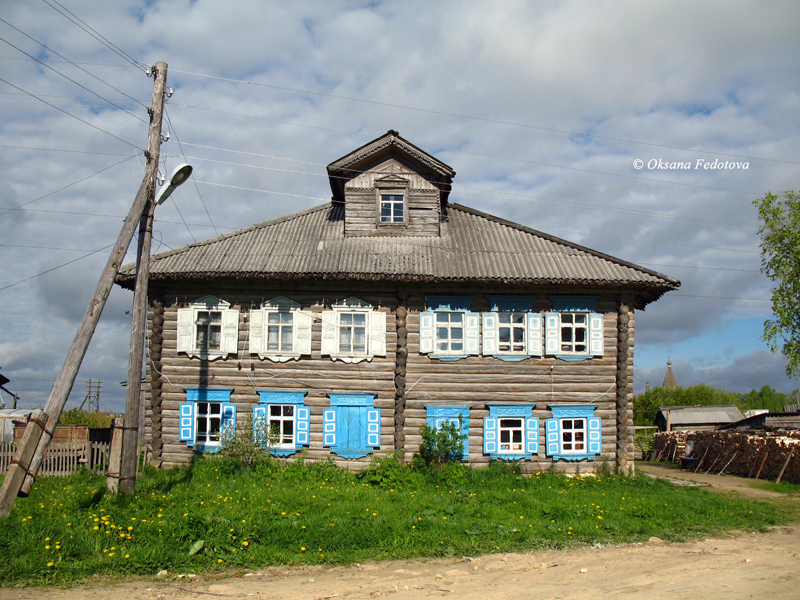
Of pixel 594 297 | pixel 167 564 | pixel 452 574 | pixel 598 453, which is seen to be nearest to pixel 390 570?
pixel 452 574

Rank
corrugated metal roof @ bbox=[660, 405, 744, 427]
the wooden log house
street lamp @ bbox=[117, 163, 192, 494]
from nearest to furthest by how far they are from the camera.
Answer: street lamp @ bbox=[117, 163, 192, 494]
the wooden log house
corrugated metal roof @ bbox=[660, 405, 744, 427]

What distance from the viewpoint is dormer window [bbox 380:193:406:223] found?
1784cm

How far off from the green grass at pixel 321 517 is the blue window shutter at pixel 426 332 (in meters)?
3.31

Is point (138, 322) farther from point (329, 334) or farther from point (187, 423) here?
point (329, 334)

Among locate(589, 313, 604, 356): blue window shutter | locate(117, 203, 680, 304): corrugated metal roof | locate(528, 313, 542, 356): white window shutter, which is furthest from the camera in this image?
locate(589, 313, 604, 356): blue window shutter

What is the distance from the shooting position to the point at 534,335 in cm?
1596

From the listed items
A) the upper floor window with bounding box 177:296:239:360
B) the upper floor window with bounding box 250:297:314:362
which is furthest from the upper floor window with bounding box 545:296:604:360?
the upper floor window with bounding box 177:296:239:360

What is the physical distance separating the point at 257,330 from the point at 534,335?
8.10 m

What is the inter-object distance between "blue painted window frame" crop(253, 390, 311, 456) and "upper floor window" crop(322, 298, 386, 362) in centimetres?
156

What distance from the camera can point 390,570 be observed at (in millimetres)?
7840

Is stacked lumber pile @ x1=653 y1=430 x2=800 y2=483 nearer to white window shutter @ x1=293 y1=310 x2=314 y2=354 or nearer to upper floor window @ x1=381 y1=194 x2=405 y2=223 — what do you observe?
upper floor window @ x1=381 y1=194 x2=405 y2=223

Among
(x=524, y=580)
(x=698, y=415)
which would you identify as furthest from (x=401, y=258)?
(x=698, y=415)

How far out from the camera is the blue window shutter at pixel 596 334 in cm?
1603

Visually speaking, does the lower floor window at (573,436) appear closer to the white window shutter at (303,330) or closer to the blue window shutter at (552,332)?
the blue window shutter at (552,332)
